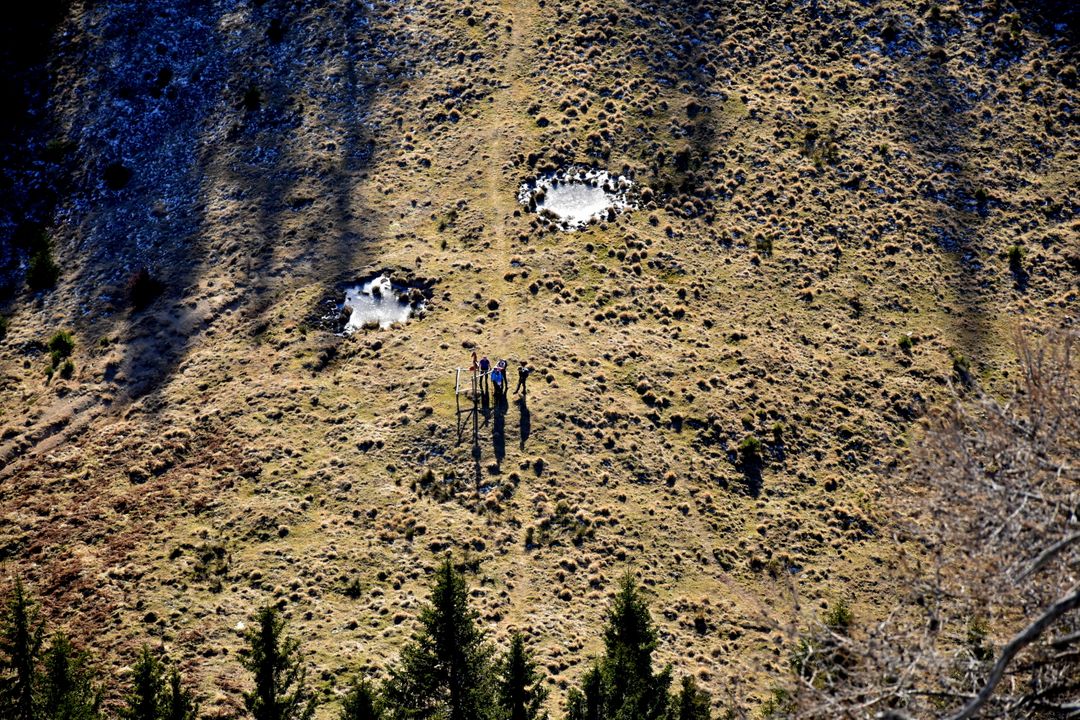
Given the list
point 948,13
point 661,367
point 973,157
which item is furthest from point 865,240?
point 948,13

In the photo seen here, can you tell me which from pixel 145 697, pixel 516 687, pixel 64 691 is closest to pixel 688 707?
pixel 516 687

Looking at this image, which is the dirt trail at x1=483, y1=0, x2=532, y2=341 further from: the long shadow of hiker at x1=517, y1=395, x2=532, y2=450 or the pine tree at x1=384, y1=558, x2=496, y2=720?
the pine tree at x1=384, y1=558, x2=496, y2=720

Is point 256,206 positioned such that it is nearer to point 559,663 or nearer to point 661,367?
point 661,367

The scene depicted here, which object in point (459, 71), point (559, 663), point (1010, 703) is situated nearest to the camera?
point (1010, 703)

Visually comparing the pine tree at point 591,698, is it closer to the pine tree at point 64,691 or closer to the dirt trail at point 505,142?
the pine tree at point 64,691

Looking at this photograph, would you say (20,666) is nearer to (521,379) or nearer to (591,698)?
(591,698)

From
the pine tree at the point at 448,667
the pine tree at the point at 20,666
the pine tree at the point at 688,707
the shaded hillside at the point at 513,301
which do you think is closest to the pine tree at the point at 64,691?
the pine tree at the point at 20,666
